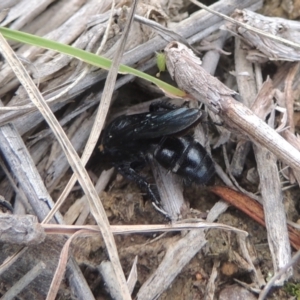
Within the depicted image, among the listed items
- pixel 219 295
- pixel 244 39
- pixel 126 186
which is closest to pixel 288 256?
pixel 219 295

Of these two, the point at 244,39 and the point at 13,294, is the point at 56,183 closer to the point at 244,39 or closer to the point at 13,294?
the point at 13,294

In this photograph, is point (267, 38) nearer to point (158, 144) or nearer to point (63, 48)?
point (158, 144)

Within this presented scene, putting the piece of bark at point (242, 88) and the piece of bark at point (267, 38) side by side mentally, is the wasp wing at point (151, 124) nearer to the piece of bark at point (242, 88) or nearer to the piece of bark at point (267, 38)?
the piece of bark at point (242, 88)

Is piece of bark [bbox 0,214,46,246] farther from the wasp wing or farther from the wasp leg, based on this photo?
the wasp wing

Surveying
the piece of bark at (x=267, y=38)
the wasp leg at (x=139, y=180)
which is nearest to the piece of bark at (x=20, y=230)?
the wasp leg at (x=139, y=180)

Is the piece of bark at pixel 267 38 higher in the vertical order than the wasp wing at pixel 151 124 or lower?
higher

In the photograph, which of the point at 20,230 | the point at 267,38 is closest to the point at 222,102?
the point at 267,38

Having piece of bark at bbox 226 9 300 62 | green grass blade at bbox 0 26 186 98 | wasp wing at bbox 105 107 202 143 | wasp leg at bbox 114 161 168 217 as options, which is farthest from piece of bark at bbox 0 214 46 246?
piece of bark at bbox 226 9 300 62
